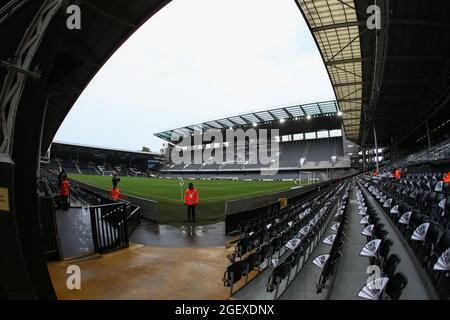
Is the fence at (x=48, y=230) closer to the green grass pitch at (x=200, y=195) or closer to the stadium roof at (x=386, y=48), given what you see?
the green grass pitch at (x=200, y=195)

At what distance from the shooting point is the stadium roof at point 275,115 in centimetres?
5422

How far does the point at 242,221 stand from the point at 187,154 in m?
84.7

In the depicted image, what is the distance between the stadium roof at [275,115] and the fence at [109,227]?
157 feet

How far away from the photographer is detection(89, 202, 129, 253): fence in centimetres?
738

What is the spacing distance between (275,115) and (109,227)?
179 feet

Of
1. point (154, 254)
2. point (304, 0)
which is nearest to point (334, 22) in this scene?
point (304, 0)

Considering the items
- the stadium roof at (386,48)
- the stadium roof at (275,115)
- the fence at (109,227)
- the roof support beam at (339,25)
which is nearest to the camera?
the fence at (109,227)

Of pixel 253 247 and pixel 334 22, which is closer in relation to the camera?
pixel 253 247

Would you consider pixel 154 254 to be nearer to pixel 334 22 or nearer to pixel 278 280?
pixel 278 280

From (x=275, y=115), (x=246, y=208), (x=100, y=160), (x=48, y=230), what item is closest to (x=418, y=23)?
(x=246, y=208)

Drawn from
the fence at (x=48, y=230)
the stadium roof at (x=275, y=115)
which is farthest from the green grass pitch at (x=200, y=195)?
the stadium roof at (x=275, y=115)

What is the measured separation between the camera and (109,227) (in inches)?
312

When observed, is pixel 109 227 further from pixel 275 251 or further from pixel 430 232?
pixel 430 232

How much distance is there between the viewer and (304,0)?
583 inches
